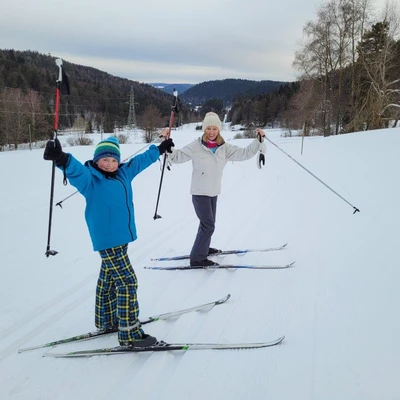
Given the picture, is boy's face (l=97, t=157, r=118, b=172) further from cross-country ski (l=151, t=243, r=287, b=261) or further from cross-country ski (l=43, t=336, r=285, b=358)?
cross-country ski (l=151, t=243, r=287, b=261)

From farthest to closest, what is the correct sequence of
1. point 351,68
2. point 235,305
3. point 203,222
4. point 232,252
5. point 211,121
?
point 351,68 → point 232,252 → point 203,222 → point 211,121 → point 235,305

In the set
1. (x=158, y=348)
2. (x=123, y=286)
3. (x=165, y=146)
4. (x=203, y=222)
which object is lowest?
(x=158, y=348)

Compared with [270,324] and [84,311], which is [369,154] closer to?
[270,324]

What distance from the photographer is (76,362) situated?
7.53ft

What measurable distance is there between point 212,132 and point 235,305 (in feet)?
6.57

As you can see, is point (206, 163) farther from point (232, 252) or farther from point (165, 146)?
point (232, 252)

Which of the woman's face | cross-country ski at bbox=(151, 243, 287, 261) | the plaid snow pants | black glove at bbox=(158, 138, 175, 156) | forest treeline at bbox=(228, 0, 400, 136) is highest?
forest treeline at bbox=(228, 0, 400, 136)

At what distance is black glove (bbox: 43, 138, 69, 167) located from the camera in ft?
6.23

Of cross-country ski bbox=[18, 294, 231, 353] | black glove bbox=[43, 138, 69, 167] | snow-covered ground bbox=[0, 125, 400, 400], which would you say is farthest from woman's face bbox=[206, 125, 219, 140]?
black glove bbox=[43, 138, 69, 167]

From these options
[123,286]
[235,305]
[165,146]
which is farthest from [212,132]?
[123,286]

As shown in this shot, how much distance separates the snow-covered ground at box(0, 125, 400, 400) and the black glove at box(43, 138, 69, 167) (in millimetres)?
1547

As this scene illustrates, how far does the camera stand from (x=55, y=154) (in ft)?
6.26

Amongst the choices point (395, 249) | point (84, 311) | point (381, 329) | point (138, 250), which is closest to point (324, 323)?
point (381, 329)

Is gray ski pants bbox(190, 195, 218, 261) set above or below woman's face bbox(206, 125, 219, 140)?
below
